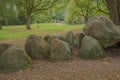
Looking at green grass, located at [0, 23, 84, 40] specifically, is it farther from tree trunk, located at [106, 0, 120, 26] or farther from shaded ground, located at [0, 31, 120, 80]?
shaded ground, located at [0, 31, 120, 80]

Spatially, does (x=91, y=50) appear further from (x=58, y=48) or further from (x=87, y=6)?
(x=87, y=6)

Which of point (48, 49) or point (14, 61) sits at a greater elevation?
point (48, 49)

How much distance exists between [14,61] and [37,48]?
1263 millimetres

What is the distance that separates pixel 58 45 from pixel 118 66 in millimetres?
2056

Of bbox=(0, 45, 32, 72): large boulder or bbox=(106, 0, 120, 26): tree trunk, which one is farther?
bbox=(106, 0, 120, 26): tree trunk

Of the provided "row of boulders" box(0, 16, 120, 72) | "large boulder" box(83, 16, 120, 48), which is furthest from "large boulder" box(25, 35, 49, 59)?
"large boulder" box(83, 16, 120, 48)

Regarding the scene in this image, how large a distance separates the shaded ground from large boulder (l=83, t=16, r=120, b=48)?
761 millimetres

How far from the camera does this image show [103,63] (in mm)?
6977

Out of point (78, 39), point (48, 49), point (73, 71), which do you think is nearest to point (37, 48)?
point (48, 49)

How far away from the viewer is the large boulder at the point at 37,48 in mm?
7465

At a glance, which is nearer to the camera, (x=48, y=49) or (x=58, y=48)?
(x=58, y=48)

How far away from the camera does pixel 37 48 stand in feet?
24.5

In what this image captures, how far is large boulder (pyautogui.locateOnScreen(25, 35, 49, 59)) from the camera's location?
7.46 metres

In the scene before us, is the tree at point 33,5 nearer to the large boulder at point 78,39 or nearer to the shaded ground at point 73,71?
the large boulder at point 78,39
